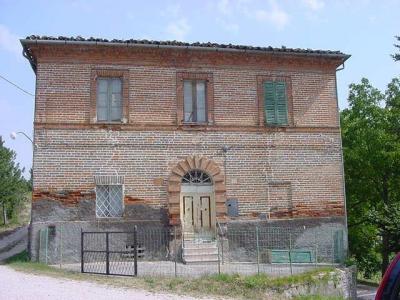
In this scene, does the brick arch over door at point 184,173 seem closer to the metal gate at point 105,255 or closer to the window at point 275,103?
the metal gate at point 105,255

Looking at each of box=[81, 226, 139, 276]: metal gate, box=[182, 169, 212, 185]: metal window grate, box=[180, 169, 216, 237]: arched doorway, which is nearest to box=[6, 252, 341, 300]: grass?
box=[81, 226, 139, 276]: metal gate

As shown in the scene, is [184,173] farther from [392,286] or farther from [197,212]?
[392,286]

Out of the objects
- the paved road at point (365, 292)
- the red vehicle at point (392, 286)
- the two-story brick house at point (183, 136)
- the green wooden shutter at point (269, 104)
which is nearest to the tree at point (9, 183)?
the two-story brick house at point (183, 136)

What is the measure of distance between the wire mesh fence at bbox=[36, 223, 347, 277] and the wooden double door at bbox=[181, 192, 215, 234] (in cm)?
32

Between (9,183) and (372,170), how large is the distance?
76.2 feet

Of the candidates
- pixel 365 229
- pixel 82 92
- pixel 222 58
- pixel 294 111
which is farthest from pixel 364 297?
pixel 82 92

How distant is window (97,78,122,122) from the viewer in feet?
53.7

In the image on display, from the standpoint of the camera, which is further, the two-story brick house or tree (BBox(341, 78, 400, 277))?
tree (BBox(341, 78, 400, 277))

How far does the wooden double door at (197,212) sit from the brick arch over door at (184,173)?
0.37m

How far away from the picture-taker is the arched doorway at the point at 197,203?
16625 millimetres

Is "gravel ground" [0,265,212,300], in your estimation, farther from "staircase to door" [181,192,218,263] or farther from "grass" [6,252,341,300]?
"staircase to door" [181,192,218,263]

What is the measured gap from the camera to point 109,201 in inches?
630

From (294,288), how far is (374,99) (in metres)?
15.0

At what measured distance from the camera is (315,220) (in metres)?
17.1
